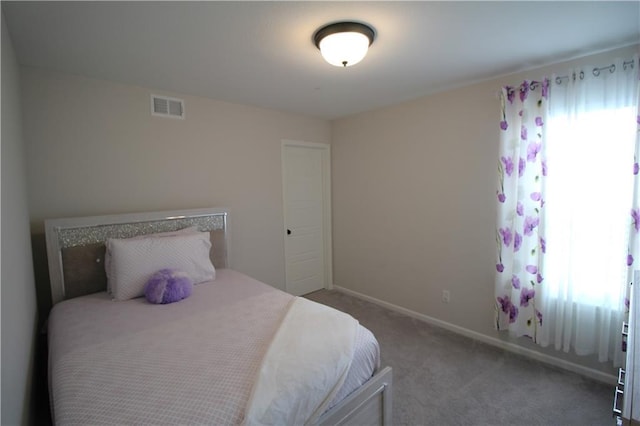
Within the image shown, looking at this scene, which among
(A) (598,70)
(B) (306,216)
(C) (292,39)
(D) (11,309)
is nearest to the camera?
(D) (11,309)

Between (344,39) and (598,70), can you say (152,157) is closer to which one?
(344,39)

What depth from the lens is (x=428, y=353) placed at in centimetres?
252

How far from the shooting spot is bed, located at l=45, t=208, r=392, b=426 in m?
1.08

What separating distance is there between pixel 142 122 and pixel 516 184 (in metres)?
3.23

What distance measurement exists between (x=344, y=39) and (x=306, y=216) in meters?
2.54

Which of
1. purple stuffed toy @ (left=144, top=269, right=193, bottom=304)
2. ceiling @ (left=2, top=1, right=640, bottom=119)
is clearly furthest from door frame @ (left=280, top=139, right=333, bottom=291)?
purple stuffed toy @ (left=144, top=269, right=193, bottom=304)

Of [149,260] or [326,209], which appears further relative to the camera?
[326,209]

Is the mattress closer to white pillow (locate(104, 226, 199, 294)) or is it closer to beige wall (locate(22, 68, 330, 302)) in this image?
white pillow (locate(104, 226, 199, 294))

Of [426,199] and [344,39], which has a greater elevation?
[344,39]

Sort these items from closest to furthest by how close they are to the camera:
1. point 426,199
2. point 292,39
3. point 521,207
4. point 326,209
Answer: point 292,39, point 521,207, point 426,199, point 326,209

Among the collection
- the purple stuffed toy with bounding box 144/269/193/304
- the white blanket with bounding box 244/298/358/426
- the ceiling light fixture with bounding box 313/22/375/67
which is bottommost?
the white blanket with bounding box 244/298/358/426

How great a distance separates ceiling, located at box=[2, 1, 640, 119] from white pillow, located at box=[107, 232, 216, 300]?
1318 mm

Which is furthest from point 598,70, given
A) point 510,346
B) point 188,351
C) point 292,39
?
point 188,351

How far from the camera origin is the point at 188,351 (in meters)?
1.39
